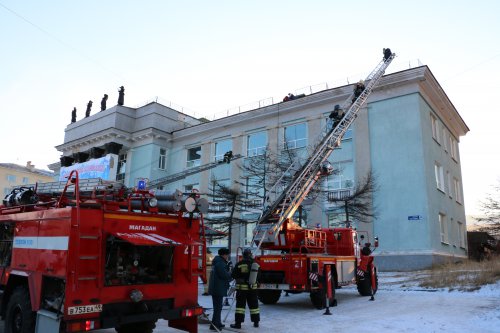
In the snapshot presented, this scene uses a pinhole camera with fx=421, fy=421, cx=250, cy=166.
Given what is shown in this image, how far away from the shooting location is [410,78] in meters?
25.0

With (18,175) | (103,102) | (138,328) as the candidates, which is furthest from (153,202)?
(18,175)

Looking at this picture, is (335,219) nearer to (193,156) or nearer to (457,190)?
(457,190)

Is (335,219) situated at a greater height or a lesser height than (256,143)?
lesser

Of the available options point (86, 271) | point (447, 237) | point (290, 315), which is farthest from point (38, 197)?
point (447, 237)

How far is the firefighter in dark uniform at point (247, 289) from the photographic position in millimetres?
8823

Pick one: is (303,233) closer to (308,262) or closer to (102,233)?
(308,262)

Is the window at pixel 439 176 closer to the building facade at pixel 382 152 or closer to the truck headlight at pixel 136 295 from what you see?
the building facade at pixel 382 152

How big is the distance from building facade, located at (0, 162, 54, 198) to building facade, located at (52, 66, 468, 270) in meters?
47.0

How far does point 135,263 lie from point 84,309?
122cm

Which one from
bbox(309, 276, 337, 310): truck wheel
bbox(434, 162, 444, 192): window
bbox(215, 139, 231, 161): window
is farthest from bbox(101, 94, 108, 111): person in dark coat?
bbox(309, 276, 337, 310): truck wheel

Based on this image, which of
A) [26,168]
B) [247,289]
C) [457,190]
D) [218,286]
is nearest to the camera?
[218,286]

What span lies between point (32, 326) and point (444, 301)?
1008 centimetres

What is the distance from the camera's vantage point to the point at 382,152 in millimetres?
25484

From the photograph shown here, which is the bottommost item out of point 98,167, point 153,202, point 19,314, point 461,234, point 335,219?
point 19,314
